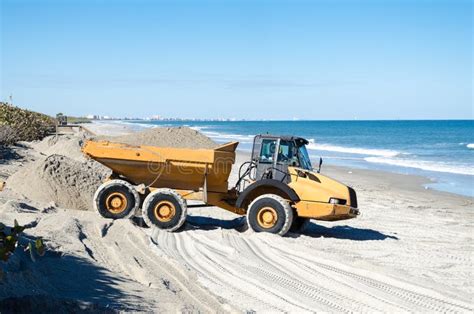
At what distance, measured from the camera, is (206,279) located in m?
8.59

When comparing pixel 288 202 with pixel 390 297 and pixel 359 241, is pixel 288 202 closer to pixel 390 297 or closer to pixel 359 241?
pixel 359 241

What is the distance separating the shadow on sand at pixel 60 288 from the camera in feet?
18.8

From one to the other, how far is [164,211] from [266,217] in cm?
193

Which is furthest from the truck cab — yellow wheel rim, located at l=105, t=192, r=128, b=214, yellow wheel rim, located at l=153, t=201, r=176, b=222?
yellow wheel rim, located at l=105, t=192, r=128, b=214

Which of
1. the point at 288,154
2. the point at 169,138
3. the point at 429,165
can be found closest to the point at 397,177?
the point at 429,165

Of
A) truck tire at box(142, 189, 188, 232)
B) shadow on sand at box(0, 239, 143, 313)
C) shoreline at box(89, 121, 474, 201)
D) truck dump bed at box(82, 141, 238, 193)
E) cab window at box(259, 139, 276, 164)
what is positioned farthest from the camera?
shoreline at box(89, 121, 474, 201)

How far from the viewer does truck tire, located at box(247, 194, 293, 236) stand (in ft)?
37.9

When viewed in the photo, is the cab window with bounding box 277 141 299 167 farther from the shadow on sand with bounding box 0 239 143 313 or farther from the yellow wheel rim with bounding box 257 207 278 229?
the shadow on sand with bounding box 0 239 143 313

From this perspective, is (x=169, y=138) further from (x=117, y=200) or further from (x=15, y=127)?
(x=117, y=200)

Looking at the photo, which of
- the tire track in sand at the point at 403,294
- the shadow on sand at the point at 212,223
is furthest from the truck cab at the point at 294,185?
the tire track in sand at the point at 403,294

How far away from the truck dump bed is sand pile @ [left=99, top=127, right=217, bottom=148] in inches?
692

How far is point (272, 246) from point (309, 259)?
0.94 meters

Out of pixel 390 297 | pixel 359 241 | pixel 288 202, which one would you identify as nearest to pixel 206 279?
pixel 390 297

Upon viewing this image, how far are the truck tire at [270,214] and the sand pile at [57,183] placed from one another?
13.2ft
